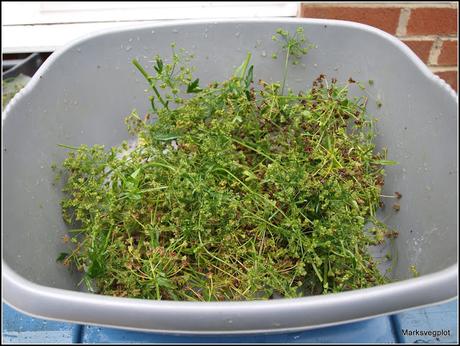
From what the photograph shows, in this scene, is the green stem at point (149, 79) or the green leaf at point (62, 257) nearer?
the green leaf at point (62, 257)

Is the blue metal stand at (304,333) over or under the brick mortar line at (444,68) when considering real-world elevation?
under

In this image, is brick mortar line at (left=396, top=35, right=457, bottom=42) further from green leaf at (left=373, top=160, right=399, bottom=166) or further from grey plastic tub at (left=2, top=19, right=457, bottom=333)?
green leaf at (left=373, top=160, right=399, bottom=166)

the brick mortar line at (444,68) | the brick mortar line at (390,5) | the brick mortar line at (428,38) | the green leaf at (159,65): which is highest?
the brick mortar line at (390,5)

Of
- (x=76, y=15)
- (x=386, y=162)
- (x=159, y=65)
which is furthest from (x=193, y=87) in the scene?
(x=76, y=15)

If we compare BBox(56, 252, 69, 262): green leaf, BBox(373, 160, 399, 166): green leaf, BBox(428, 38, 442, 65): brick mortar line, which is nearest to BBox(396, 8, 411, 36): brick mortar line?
BBox(428, 38, 442, 65): brick mortar line

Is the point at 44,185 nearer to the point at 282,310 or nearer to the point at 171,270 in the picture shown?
the point at 171,270

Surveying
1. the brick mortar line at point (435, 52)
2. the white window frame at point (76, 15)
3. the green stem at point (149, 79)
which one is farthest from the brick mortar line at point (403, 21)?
the green stem at point (149, 79)

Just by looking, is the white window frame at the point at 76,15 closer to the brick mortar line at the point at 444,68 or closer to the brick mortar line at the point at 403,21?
the brick mortar line at the point at 403,21
